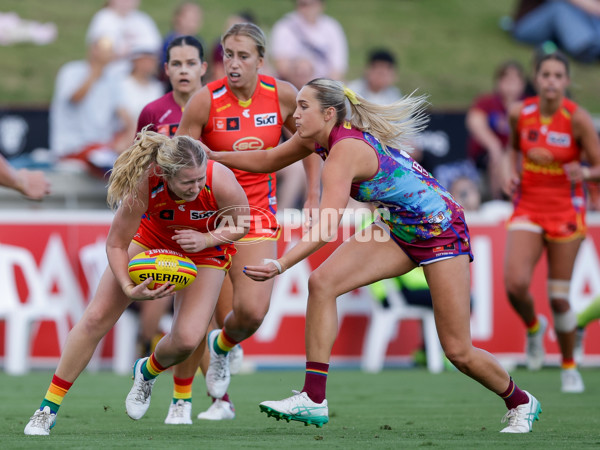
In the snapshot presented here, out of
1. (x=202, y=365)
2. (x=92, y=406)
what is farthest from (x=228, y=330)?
(x=92, y=406)

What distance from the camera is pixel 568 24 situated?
56.4 feet

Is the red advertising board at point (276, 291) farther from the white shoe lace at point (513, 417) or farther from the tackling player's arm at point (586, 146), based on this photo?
the white shoe lace at point (513, 417)

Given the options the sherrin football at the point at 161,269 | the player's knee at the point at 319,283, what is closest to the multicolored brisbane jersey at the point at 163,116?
the sherrin football at the point at 161,269

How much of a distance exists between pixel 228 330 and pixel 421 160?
243 inches

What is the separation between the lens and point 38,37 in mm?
19500

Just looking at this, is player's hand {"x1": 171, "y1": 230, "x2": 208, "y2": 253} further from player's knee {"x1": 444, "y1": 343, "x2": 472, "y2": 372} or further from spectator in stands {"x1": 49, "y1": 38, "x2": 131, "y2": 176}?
spectator in stands {"x1": 49, "y1": 38, "x2": 131, "y2": 176}

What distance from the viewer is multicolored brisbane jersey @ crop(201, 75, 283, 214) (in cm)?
705

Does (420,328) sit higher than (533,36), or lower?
lower

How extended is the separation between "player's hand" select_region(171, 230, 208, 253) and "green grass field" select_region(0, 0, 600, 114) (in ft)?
40.7

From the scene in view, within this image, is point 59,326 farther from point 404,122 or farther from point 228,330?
point 404,122

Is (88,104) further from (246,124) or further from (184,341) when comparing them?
(184,341)

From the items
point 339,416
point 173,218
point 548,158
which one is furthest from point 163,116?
point 548,158

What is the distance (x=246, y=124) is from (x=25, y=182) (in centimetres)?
158

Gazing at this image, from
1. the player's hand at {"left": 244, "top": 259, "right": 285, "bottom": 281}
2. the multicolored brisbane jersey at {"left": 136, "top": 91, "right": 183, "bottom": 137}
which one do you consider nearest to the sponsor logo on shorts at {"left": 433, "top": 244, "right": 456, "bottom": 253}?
the player's hand at {"left": 244, "top": 259, "right": 285, "bottom": 281}
